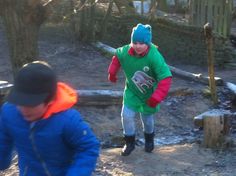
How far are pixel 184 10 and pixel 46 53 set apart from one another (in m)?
9.81

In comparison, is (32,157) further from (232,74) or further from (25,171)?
(232,74)

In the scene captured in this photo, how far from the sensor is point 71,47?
13391 mm

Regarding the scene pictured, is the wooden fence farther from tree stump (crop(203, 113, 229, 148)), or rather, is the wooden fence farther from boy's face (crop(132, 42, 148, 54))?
boy's face (crop(132, 42, 148, 54))

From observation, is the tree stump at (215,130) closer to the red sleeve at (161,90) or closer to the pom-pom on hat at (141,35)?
the red sleeve at (161,90)

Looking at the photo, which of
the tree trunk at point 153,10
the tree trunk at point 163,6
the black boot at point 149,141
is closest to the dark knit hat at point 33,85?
the black boot at point 149,141

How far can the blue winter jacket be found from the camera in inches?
115

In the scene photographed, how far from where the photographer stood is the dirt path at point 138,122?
18.9 feet

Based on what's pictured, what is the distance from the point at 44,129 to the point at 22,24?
3.93 m

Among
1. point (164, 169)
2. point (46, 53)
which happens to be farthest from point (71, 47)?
point (164, 169)

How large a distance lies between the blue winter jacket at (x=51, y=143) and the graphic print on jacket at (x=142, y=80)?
2822mm

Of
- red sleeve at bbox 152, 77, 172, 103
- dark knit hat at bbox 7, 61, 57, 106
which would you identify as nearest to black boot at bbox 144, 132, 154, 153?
red sleeve at bbox 152, 77, 172, 103

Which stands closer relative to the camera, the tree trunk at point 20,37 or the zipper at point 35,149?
the zipper at point 35,149

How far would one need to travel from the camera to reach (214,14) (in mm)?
14336

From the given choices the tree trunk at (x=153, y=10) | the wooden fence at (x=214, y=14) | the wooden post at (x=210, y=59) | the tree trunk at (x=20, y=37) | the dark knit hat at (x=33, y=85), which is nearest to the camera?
the dark knit hat at (x=33, y=85)
